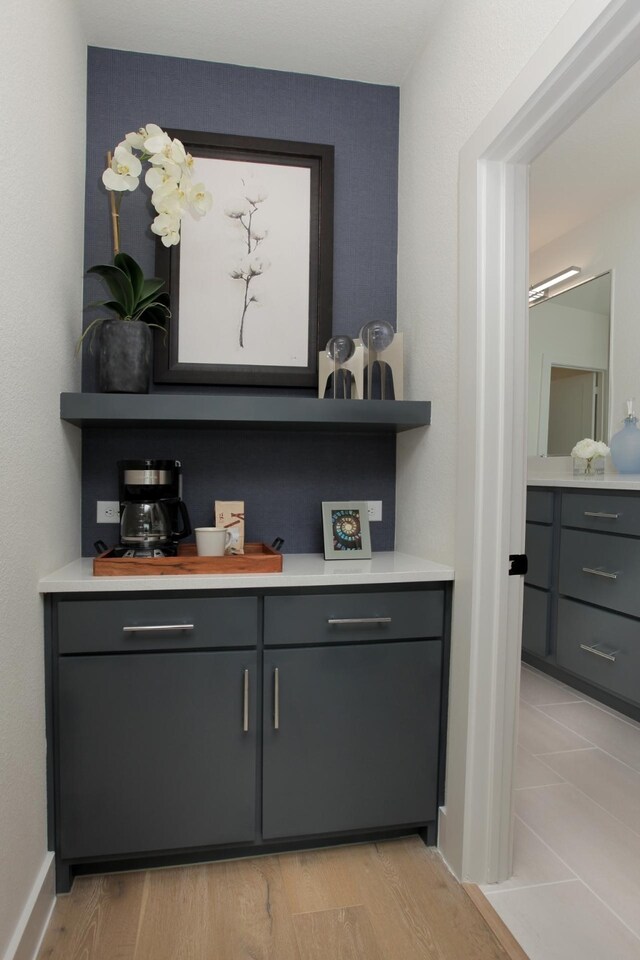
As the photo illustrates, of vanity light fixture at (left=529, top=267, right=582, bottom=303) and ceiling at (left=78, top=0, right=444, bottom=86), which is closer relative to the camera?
ceiling at (left=78, top=0, right=444, bottom=86)

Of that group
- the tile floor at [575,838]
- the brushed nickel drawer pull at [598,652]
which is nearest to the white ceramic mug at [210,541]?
the tile floor at [575,838]

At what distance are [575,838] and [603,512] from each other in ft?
4.70

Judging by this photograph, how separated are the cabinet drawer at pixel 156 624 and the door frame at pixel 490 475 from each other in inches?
25.1

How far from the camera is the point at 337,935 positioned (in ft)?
4.90

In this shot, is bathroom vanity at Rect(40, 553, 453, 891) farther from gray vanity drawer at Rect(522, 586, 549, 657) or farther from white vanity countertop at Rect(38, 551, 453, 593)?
gray vanity drawer at Rect(522, 586, 549, 657)

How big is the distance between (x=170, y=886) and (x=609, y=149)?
3476 millimetres

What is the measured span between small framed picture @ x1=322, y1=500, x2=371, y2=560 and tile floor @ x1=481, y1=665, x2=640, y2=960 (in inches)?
40.0

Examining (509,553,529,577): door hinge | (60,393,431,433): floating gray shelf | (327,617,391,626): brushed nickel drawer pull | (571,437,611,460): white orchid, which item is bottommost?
(327,617,391,626): brushed nickel drawer pull

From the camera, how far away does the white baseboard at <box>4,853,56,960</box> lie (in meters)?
A: 1.33

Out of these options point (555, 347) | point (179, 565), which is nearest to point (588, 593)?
point (555, 347)

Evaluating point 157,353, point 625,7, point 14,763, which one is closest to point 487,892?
point 14,763

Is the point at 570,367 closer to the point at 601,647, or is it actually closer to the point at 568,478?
the point at 568,478

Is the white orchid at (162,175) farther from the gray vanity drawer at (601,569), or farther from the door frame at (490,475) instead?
the gray vanity drawer at (601,569)

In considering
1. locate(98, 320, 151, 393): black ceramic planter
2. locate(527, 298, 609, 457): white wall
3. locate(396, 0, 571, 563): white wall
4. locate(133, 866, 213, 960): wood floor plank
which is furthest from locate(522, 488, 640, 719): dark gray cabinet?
locate(98, 320, 151, 393): black ceramic planter
